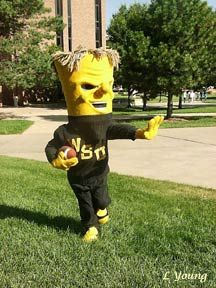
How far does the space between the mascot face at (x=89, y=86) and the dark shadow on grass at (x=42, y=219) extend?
1.25m

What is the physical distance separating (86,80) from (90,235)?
145 cm

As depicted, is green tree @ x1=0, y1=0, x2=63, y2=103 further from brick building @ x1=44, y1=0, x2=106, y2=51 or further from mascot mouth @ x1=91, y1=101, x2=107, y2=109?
brick building @ x1=44, y1=0, x2=106, y2=51

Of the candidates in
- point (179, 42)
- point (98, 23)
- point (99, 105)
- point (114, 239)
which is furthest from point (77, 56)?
point (98, 23)

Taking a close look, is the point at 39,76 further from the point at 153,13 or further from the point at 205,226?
the point at 205,226

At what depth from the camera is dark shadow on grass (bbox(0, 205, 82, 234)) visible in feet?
15.6

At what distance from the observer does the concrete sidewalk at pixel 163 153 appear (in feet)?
26.1

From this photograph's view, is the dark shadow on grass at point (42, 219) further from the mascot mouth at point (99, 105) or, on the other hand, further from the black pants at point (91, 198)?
the mascot mouth at point (99, 105)

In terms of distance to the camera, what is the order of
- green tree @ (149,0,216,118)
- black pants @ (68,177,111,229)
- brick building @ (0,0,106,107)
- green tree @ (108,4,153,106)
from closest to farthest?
black pants @ (68,177,111,229) → green tree @ (149,0,216,118) → green tree @ (108,4,153,106) → brick building @ (0,0,106,107)

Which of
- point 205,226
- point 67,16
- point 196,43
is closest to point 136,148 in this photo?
point 205,226

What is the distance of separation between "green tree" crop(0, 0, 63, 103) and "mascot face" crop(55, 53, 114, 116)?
1639 cm

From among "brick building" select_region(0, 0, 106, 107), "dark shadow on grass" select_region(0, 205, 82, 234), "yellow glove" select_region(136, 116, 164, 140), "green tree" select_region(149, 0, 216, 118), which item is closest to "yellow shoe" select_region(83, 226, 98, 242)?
"dark shadow on grass" select_region(0, 205, 82, 234)

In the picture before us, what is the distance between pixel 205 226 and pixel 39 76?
57.1 feet

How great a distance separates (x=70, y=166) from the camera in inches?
158

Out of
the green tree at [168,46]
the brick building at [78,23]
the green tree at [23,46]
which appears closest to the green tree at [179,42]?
the green tree at [168,46]
